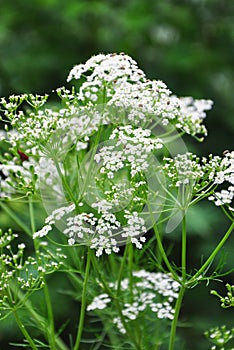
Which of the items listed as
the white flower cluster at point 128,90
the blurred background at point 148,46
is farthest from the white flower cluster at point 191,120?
the blurred background at point 148,46

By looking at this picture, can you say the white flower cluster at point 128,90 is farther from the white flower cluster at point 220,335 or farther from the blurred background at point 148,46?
the blurred background at point 148,46

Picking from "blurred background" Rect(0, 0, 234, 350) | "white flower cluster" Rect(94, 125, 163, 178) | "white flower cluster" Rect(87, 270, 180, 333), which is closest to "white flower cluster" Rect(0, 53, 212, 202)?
"white flower cluster" Rect(94, 125, 163, 178)

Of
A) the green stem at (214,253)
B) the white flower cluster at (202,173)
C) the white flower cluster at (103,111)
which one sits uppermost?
the white flower cluster at (103,111)

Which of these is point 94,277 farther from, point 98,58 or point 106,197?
point 98,58

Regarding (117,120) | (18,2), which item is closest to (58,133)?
(117,120)

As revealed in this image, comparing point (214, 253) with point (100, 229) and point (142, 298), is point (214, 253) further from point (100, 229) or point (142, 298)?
point (142, 298)

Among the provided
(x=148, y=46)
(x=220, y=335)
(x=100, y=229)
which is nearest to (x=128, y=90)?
(x=100, y=229)
